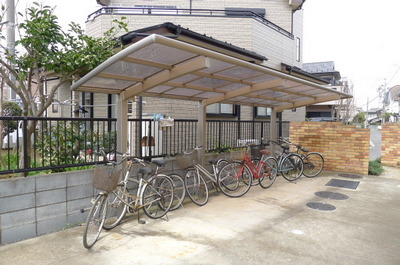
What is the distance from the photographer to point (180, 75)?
402 centimetres

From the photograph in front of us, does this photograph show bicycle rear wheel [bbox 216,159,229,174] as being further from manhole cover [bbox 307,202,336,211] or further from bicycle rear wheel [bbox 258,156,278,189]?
manhole cover [bbox 307,202,336,211]

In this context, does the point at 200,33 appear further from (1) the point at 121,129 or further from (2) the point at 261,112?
(1) the point at 121,129

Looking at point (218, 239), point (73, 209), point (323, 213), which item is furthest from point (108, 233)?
point (323, 213)

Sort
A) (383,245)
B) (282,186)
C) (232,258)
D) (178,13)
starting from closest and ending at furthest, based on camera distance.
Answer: (232,258) → (383,245) → (282,186) → (178,13)

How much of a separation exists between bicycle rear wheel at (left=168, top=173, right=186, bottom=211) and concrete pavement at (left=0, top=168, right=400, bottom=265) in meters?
0.16

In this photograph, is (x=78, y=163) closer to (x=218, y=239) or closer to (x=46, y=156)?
(x=46, y=156)

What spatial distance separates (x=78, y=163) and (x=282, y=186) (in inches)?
183

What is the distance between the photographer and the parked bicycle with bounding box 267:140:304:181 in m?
7.23

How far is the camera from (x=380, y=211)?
Answer: 5.10 meters

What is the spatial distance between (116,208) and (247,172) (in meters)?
2.90

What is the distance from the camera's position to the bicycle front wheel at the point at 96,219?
3.50 m

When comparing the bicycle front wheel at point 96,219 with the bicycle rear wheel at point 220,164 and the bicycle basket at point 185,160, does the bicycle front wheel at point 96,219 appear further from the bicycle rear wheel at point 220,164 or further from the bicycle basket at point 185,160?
the bicycle rear wheel at point 220,164

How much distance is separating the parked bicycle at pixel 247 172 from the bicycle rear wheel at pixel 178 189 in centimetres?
97

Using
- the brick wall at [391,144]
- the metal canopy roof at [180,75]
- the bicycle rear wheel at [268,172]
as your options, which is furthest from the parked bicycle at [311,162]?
the brick wall at [391,144]
